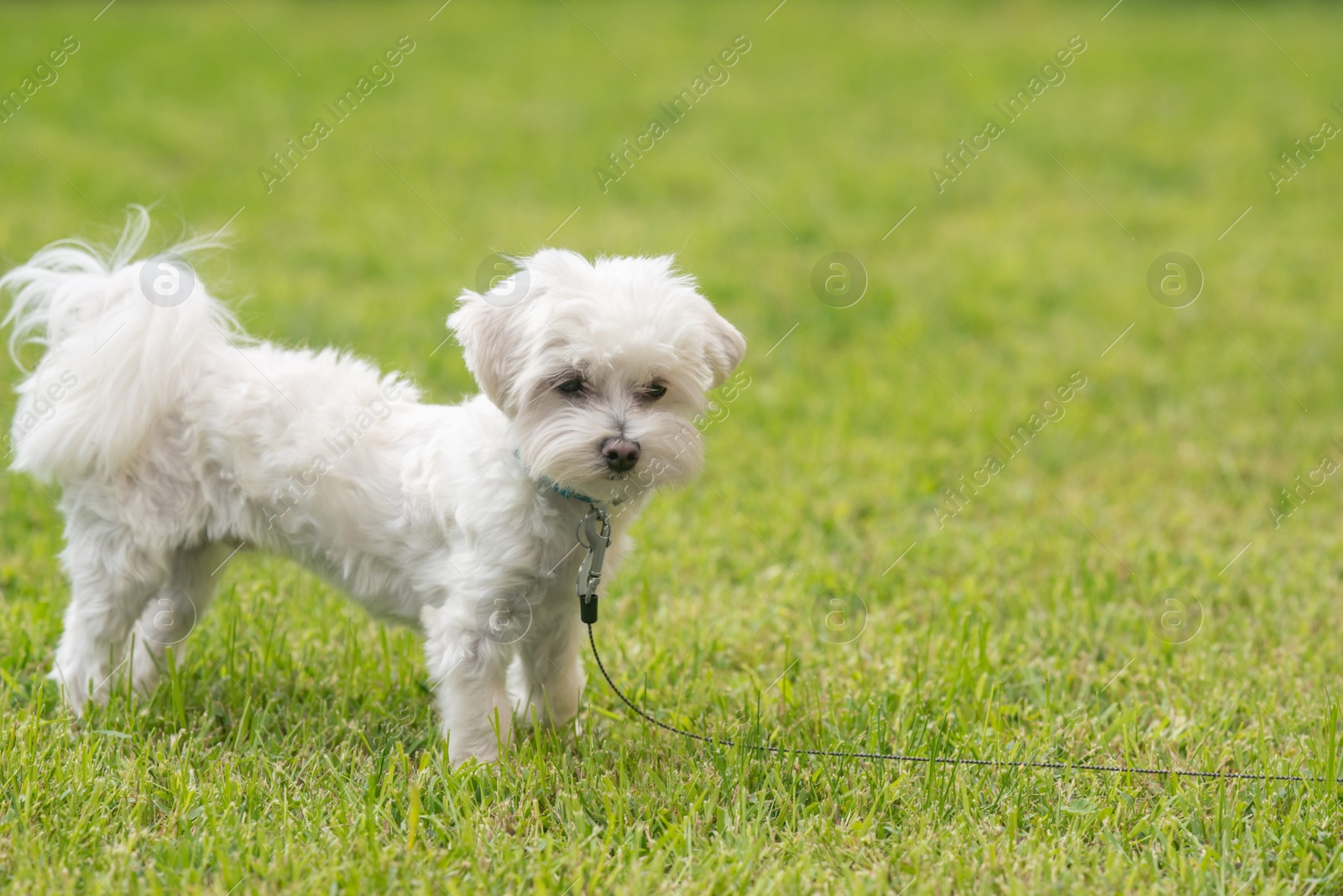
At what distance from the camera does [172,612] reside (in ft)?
12.1

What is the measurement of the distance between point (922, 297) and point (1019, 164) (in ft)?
10.9

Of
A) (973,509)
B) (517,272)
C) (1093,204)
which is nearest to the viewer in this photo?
(517,272)

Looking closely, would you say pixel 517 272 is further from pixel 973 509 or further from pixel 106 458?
pixel 973 509

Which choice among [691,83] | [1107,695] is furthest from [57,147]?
[1107,695]

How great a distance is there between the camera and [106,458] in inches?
135

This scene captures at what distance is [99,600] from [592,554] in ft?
5.00

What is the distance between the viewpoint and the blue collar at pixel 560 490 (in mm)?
3135

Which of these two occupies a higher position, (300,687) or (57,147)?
(57,147)
